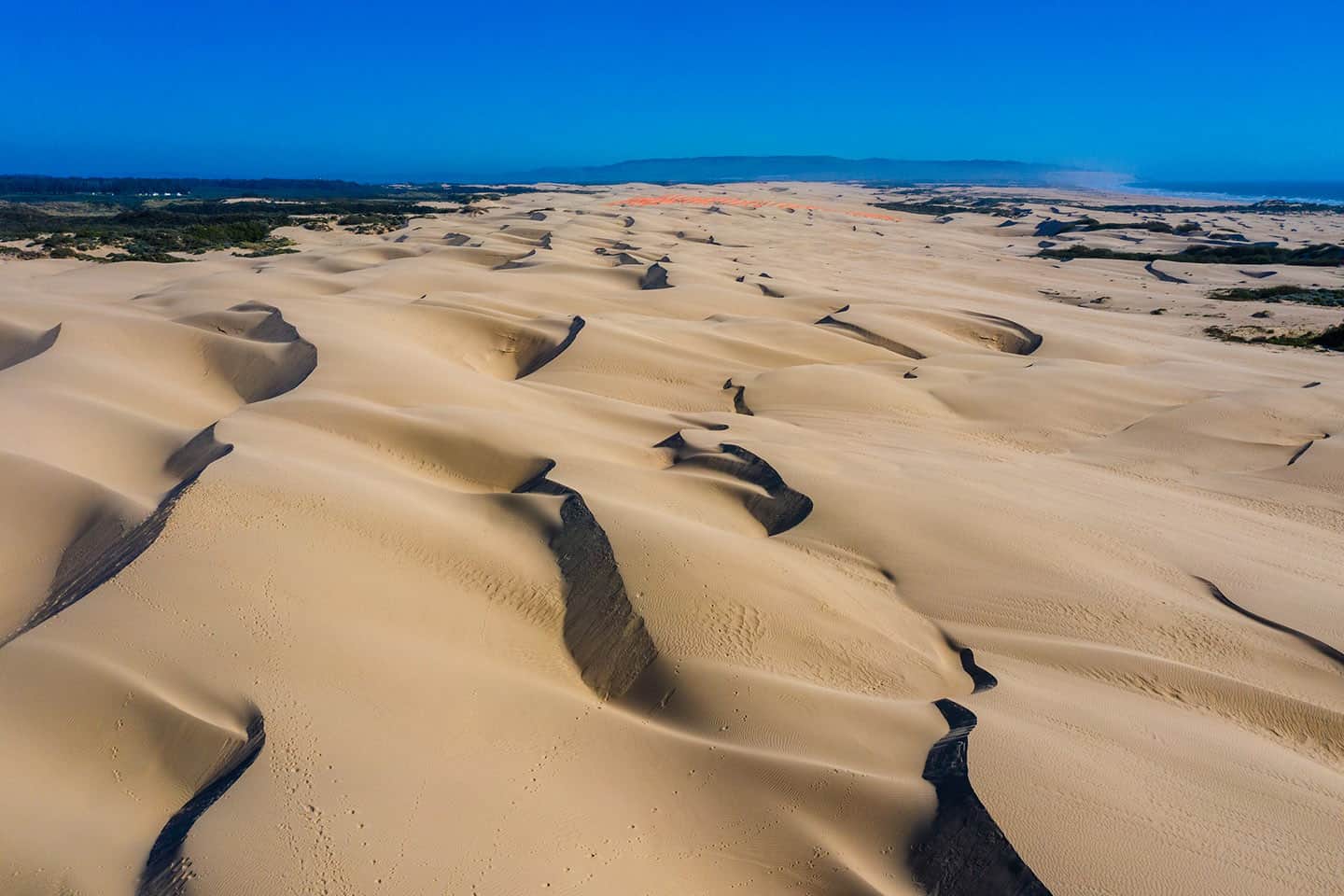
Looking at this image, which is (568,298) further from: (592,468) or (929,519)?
(929,519)

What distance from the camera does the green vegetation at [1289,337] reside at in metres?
16.0

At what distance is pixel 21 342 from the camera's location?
11477 mm

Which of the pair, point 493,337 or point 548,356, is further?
point 493,337

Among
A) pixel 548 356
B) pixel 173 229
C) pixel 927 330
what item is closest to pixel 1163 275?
pixel 927 330

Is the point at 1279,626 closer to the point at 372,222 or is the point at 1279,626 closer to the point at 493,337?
the point at 493,337

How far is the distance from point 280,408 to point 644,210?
39592 mm

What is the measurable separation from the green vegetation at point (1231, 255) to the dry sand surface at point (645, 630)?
2389cm

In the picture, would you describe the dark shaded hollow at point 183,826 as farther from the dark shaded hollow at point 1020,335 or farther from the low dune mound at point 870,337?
the dark shaded hollow at point 1020,335

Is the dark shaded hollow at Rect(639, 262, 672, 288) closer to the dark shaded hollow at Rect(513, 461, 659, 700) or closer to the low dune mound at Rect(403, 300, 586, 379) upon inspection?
the low dune mound at Rect(403, 300, 586, 379)

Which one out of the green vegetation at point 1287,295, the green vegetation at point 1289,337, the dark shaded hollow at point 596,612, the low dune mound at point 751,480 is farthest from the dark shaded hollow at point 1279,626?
the green vegetation at point 1287,295

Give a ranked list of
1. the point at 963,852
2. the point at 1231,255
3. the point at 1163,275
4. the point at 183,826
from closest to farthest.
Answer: the point at 963,852 < the point at 183,826 < the point at 1163,275 < the point at 1231,255

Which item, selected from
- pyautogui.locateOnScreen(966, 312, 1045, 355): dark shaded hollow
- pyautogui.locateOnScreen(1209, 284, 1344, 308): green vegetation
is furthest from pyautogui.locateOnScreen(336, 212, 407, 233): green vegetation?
pyautogui.locateOnScreen(1209, 284, 1344, 308): green vegetation

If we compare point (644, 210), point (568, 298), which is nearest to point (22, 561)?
point (568, 298)

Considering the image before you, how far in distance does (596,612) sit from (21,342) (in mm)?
10585
